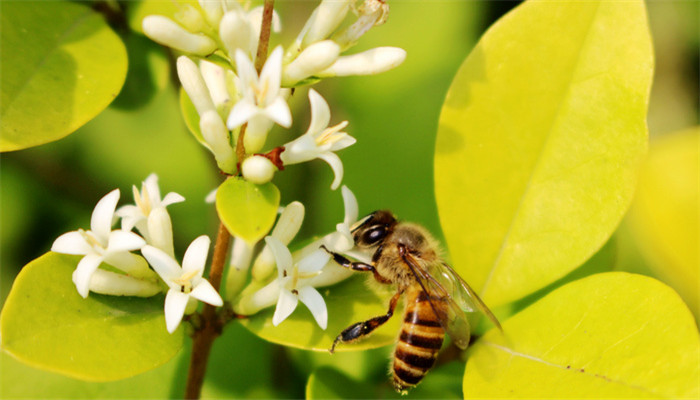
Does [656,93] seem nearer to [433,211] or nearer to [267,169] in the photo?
[433,211]

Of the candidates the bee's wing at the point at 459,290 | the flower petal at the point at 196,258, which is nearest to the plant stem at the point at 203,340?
the flower petal at the point at 196,258

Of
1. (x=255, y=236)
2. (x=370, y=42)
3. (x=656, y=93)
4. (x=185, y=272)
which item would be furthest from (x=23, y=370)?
(x=656, y=93)

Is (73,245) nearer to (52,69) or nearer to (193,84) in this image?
(193,84)

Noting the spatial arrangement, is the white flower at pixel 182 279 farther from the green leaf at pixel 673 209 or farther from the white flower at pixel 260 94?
the green leaf at pixel 673 209

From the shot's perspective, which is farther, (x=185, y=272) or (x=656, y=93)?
(x=656, y=93)

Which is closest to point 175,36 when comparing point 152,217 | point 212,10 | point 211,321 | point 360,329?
point 212,10

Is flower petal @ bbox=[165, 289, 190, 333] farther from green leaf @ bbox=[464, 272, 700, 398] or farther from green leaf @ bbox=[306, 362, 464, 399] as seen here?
green leaf @ bbox=[464, 272, 700, 398]
